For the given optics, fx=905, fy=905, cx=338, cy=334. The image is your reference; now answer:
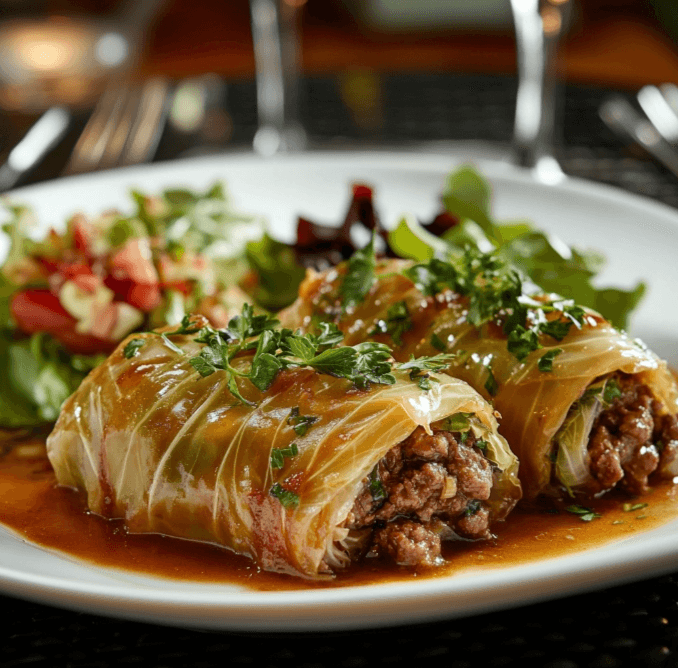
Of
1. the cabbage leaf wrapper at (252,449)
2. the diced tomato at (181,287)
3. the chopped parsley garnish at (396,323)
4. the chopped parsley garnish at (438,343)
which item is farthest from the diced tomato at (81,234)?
the chopped parsley garnish at (438,343)

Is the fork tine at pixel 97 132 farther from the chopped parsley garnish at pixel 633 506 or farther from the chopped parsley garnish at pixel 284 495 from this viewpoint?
the chopped parsley garnish at pixel 633 506

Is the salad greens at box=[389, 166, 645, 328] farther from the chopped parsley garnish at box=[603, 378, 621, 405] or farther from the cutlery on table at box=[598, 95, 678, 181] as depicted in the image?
the cutlery on table at box=[598, 95, 678, 181]

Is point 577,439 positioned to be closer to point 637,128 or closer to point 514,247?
point 514,247

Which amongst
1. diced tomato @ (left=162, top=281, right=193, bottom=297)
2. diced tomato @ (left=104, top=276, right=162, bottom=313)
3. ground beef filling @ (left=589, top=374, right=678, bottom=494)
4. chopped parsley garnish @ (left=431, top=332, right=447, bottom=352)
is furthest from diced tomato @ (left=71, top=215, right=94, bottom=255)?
ground beef filling @ (left=589, top=374, right=678, bottom=494)

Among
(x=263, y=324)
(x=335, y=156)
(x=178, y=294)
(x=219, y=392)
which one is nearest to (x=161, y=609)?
(x=219, y=392)

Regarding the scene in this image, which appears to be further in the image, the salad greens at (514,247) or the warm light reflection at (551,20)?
the warm light reflection at (551,20)

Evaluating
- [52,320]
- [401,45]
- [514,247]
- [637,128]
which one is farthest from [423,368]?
[401,45]
